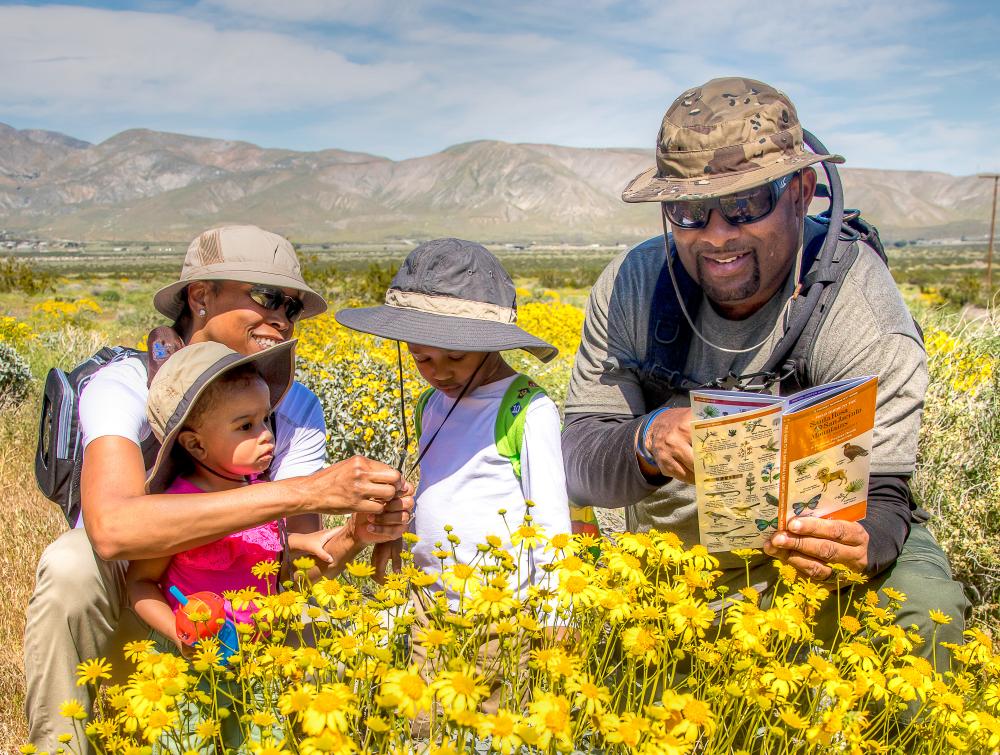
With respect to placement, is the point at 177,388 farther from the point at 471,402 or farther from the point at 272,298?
the point at 471,402

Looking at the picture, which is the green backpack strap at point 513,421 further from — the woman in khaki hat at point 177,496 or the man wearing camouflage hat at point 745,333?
the woman in khaki hat at point 177,496

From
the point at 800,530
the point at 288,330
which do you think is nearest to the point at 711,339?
the point at 800,530

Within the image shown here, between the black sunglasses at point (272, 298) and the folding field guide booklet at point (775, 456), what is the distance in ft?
4.79


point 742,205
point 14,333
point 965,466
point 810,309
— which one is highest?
point 742,205

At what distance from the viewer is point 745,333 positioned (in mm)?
2543

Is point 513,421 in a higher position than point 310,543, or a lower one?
higher

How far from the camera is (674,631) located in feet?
4.97

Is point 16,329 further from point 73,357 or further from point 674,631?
point 674,631

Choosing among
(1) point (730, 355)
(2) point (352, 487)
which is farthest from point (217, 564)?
(1) point (730, 355)

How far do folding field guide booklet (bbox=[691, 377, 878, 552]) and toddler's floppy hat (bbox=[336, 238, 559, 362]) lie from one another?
71cm

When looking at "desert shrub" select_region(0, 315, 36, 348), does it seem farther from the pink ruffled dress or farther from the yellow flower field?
the yellow flower field

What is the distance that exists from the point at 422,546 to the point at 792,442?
1289 mm

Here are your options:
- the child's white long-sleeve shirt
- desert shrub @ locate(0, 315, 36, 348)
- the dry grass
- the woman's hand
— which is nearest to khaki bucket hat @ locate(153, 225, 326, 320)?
the child's white long-sleeve shirt

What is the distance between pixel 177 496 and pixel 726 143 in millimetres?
1775
